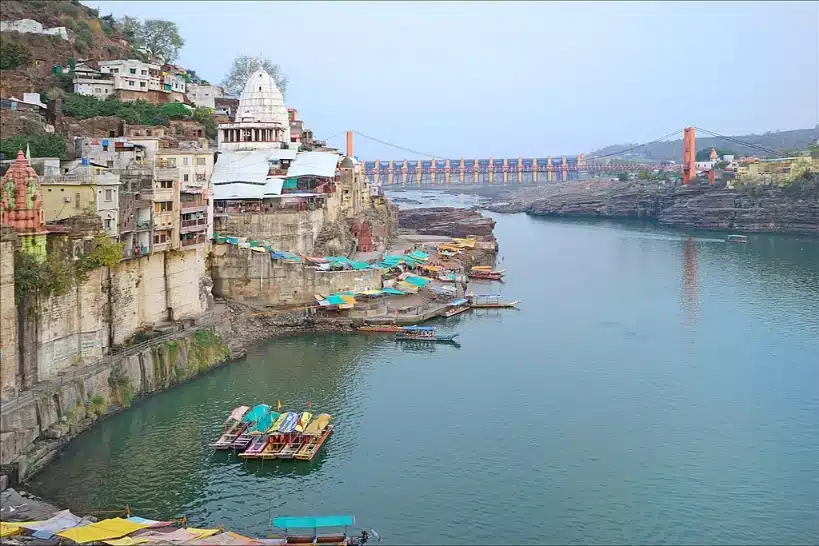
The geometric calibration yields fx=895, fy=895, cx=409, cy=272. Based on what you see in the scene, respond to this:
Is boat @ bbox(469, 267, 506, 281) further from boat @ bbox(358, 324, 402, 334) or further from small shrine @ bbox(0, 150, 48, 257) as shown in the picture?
small shrine @ bbox(0, 150, 48, 257)

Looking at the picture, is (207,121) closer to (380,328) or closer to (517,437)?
(380,328)

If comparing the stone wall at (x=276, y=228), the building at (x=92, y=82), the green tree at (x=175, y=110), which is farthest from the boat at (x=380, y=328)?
the building at (x=92, y=82)

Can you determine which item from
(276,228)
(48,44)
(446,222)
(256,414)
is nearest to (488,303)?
(276,228)

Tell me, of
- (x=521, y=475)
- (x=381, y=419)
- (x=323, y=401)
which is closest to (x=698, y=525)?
(x=521, y=475)

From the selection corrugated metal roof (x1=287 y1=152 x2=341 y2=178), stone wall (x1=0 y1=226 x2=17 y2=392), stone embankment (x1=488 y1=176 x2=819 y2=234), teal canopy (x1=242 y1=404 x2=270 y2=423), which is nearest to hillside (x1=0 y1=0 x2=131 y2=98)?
corrugated metal roof (x1=287 y1=152 x2=341 y2=178)

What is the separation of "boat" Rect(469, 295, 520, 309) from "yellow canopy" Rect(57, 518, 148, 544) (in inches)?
769

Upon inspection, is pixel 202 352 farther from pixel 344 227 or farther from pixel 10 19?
pixel 10 19

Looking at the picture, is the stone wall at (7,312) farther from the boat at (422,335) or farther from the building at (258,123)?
the building at (258,123)

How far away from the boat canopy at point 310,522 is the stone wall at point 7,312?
564cm

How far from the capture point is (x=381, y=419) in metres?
18.9

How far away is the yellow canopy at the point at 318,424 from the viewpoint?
17.4 m

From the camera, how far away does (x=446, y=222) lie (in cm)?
5559

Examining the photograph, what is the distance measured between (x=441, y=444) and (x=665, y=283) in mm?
22417

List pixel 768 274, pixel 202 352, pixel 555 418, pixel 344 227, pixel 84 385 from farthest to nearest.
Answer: pixel 768 274, pixel 344 227, pixel 202 352, pixel 555 418, pixel 84 385
